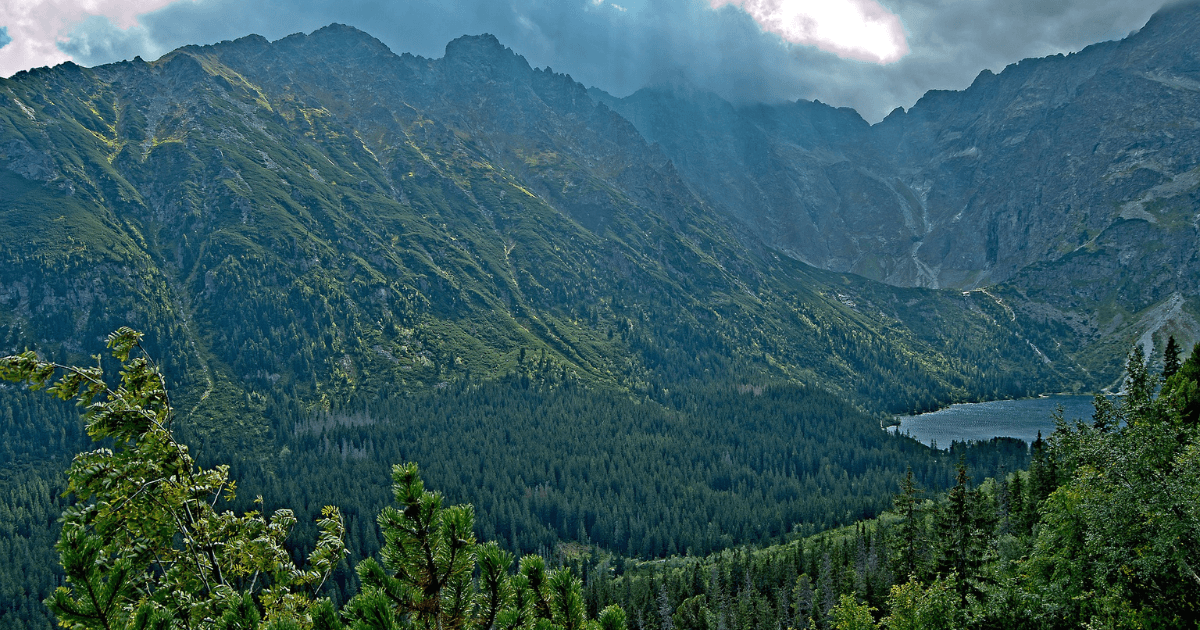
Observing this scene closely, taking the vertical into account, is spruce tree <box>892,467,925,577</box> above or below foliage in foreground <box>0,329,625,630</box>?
below

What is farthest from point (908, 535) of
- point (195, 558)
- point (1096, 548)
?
point (195, 558)

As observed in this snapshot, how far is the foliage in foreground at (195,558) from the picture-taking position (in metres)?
8.69

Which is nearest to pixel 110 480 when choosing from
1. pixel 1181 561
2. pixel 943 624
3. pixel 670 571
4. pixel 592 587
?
pixel 1181 561

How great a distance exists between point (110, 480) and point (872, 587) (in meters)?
91.6

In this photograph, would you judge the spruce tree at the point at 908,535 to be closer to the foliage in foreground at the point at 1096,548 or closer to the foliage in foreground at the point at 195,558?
the foliage in foreground at the point at 1096,548

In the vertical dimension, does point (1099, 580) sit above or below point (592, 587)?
above

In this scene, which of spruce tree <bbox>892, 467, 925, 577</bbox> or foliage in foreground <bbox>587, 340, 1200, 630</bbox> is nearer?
foliage in foreground <bbox>587, 340, 1200, 630</bbox>

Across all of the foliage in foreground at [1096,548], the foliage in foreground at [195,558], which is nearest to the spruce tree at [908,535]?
the foliage in foreground at [1096,548]

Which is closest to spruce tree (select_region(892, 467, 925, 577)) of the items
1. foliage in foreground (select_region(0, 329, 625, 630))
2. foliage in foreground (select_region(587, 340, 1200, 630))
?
foliage in foreground (select_region(587, 340, 1200, 630))

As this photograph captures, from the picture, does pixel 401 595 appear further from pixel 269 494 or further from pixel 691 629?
pixel 269 494

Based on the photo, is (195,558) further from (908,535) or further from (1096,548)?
(908,535)

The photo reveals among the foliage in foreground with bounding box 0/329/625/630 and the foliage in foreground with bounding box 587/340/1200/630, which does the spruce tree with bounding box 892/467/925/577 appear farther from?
the foliage in foreground with bounding box 0/329/625/630

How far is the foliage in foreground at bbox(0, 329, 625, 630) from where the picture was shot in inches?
342

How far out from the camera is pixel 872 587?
270 feet
